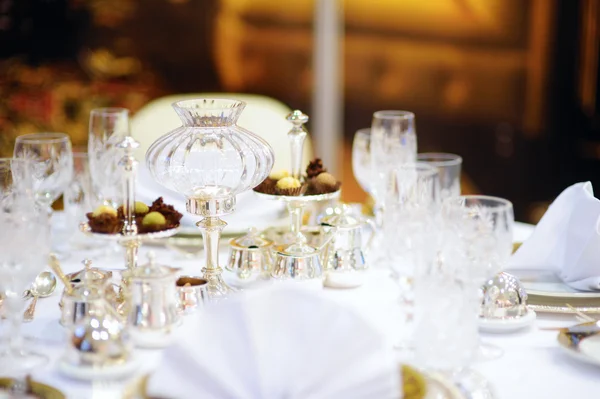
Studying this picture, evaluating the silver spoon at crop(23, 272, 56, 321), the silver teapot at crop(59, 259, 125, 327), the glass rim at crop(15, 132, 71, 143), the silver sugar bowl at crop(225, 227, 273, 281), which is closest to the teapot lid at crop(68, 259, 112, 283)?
the silver teapot at crop(59, 259, 125, 327)

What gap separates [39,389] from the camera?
109cm

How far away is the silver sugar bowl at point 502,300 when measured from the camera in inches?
53.2

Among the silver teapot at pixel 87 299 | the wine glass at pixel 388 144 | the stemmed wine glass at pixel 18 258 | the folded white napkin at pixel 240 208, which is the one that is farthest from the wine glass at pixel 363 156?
the stemmed wine glass at pixel 18 258

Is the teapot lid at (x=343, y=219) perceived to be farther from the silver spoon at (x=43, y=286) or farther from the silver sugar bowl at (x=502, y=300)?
the silver spoon at (x=43, y=286)

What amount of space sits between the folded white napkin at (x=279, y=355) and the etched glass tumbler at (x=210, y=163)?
1.35 ft

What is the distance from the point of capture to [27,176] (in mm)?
1297

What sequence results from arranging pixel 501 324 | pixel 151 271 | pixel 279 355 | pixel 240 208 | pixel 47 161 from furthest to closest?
pixel 240 208 → pixel 47 161 → pixel 501 324 → pixel 151 271 → pixel 279 355

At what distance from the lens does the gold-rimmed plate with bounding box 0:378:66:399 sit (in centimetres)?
108

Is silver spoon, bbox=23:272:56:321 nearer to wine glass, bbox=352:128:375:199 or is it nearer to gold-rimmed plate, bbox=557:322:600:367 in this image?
wine glass, bbox=352:128:375:199

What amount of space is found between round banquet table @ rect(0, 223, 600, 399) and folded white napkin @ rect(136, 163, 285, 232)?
359 mm

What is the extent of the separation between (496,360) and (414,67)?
3.25 metres

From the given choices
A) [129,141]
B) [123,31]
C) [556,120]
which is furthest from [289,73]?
[129,141]

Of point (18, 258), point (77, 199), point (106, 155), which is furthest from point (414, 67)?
point (18, 258)

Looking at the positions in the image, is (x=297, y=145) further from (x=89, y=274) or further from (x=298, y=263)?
(x=89, y=274)
